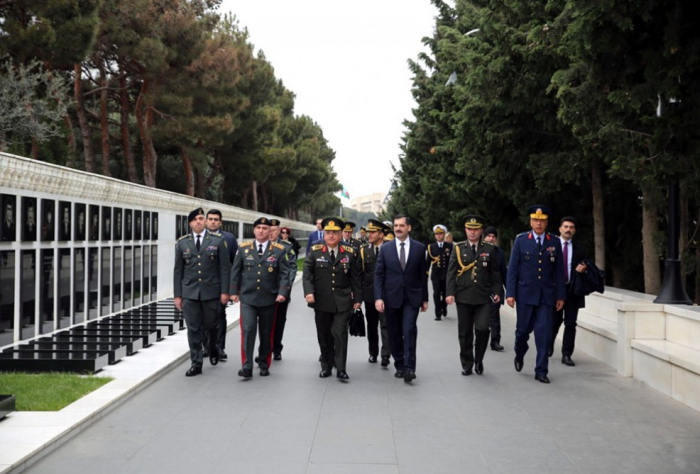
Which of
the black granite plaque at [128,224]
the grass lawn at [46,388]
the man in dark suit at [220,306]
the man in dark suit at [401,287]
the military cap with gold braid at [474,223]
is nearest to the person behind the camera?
the grass lawn at [46,388]

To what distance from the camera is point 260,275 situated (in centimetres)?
949

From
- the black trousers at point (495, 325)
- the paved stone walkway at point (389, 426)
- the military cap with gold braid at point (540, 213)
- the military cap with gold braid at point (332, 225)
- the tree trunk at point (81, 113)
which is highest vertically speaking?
the tree trunk at point (81, 113)

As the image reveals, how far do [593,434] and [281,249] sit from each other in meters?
4.46

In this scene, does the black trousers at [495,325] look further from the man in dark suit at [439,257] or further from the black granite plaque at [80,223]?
the black granite plaque at [80,223]

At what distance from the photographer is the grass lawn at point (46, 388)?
23.9 ft

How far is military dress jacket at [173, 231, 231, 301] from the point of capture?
9656mm

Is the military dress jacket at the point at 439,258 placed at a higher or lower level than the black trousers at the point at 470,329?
higher

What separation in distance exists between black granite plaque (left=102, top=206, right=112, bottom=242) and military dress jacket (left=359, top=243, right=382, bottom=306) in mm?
6700

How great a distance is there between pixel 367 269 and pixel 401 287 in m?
1.01

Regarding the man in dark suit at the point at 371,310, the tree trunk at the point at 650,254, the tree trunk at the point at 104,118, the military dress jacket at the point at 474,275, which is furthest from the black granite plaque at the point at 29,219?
the tree trunk at the point at 104,118

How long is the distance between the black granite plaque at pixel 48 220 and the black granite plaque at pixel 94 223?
1.71 m

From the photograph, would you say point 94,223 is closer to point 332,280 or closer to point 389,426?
point 332,280

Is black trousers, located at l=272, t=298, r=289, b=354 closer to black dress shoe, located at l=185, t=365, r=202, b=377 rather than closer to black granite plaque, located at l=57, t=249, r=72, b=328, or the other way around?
black dress shoe, located at l=185, t=365, r=202, b=377

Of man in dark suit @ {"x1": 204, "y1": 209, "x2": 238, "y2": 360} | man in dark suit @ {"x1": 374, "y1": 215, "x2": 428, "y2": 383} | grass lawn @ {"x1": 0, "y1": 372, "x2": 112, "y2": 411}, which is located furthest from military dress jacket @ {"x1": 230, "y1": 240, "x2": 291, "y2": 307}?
grass lawn @ {"x1": 0, "y1": 372, "x2": 112, "y2": 411}
